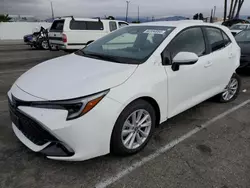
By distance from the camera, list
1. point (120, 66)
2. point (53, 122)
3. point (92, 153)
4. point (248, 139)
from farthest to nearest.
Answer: point (248, 139), point (120, 66), point (92, 153), point (53, 122)

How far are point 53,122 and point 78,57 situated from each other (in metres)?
1.37

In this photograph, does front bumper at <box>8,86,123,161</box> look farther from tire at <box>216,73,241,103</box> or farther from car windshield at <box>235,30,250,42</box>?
car windshield at <box>235,30,250,42</box>

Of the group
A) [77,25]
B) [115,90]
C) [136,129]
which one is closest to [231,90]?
[136,129]

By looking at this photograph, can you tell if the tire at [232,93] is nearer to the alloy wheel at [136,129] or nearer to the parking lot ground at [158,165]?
the parking lot ground at [158,165]

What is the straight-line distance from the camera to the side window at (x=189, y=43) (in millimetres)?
3068

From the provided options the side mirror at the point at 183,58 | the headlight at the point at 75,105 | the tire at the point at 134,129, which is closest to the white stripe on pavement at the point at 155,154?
the tire at the point at 134,129

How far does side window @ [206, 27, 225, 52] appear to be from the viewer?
371cm

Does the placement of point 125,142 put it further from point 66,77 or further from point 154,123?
point 66,77

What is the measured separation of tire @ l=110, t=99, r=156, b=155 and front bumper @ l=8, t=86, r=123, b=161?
0.10 metres

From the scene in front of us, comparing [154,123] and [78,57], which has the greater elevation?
[78,57]

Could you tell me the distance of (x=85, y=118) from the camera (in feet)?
7.00

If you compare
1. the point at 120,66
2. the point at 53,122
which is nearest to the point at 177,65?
the point at 120,66

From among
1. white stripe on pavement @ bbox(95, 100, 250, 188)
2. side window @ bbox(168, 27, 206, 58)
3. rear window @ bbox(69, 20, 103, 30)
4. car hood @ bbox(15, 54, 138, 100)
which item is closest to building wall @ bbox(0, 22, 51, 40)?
rear window @ bbox(69, 20, 103, 30)

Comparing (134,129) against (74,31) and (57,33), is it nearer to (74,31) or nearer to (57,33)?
(74,31)
